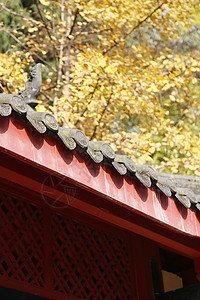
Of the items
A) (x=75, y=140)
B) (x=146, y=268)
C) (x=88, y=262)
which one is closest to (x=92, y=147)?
(x=75, y=140)

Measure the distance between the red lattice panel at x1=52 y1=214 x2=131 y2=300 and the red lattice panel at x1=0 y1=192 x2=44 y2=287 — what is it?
6.6 inches

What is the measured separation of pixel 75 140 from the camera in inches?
113

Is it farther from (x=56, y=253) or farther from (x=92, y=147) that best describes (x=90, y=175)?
(x=56, y=253)

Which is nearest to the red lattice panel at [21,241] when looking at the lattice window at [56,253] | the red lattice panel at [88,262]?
the lattice window at [56,253]

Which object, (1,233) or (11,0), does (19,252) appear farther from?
(11,0)

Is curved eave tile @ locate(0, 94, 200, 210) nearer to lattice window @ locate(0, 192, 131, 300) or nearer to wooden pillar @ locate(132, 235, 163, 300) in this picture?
lattice window @ locate(0, 192, 131, 300)

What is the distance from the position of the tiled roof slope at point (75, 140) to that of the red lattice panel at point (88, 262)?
3.36 feet

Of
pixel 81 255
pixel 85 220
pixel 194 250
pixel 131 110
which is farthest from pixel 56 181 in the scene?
pixel 131 110

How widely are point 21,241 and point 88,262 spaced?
717mm

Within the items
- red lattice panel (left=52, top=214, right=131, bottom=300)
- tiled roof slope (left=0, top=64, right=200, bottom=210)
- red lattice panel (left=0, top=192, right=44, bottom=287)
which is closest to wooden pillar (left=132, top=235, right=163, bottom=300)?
red lattice panel (left=52, top=214, right=131, bottom=300)

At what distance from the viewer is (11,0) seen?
1291 cm

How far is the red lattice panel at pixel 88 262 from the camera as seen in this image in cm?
410

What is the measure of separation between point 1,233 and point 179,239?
4.65 ft

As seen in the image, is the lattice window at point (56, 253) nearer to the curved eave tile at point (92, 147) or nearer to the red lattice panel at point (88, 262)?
the red lattice panel at point (88, 262)
